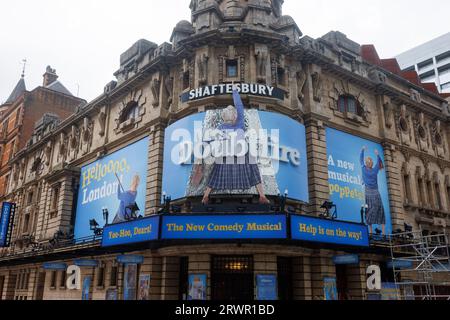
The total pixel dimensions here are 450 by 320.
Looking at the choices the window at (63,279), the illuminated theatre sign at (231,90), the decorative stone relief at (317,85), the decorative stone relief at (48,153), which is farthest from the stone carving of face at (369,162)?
the decorative stone relief at (48,153)

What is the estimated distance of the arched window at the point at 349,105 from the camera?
27.9 metres

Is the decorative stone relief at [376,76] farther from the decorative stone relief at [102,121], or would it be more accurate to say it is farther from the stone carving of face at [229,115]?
the decorative stone relief at [102,121]

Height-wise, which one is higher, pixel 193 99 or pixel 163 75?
pixel 163 75

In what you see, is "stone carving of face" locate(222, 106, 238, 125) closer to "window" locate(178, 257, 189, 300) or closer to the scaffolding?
"window" locate(178, 257, 189, 300)

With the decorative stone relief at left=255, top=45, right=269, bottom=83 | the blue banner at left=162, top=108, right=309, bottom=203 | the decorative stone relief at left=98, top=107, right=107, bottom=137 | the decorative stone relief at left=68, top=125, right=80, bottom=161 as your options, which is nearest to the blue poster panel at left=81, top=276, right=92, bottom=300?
the blue banner at left=162, top=108, right=309, bottom=203

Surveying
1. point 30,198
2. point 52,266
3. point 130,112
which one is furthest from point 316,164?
point 30,198

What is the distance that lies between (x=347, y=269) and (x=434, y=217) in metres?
11.5

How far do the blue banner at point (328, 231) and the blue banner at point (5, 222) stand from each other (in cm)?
3492

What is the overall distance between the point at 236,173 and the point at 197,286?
6.12 m

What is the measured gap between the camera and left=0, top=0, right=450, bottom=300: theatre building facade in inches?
766

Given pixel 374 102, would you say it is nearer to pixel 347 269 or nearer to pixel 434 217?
pixel 434 217

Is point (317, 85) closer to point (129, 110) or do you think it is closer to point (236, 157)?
point (236, 157)
